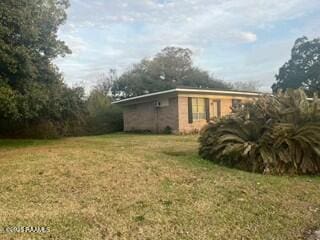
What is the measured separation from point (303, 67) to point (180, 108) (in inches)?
843

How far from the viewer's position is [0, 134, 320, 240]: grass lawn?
12.6 ft

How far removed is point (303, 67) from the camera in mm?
35094

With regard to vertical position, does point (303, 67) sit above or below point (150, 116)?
above

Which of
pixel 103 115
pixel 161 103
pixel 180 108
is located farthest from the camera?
pixel 103 115

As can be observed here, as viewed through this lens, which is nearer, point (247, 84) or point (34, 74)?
point (34, 74)

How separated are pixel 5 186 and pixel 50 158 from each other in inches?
98.8

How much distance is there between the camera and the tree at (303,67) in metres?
34.1

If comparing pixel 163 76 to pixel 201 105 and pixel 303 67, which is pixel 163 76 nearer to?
pixel 201 105

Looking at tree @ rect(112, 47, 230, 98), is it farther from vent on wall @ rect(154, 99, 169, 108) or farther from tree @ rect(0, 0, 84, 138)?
tree @ rect(0, 0, 84, 138)

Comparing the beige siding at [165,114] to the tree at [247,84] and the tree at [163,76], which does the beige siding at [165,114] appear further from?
the tree at [247,84]

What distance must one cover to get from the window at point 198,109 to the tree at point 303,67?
55.2 ft

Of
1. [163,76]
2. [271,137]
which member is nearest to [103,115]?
[163,76]

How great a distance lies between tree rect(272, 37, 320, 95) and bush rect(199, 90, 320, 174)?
2763cm

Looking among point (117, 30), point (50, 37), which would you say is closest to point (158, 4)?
point (117, 30)
